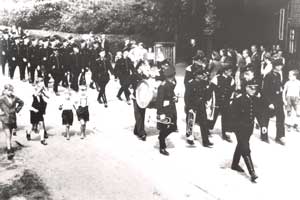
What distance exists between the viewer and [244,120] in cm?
948

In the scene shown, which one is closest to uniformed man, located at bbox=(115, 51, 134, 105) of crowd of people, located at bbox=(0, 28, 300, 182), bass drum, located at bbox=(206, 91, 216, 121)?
crowd of people, located at bbox=(0, 28, 300, 182)

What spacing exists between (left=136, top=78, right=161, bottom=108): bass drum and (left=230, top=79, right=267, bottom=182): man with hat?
2.03 m

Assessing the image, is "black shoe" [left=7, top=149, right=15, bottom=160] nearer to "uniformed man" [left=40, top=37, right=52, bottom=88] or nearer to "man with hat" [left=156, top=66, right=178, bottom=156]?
"man with hat" [left=156, top=66, right=178, bottom=156]

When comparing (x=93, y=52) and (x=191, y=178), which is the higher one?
(x=93, y=52)

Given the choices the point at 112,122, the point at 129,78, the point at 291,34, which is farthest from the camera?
the point at 291,34

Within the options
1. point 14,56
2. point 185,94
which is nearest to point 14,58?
point 14,56

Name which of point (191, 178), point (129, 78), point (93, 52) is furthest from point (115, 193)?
point (93, 52)

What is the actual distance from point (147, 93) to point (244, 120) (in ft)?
8.16

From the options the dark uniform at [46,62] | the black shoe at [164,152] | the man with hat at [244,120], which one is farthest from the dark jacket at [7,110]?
the dark uniform at [46,62]

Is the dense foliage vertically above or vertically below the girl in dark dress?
above

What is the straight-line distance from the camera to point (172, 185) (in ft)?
29.2

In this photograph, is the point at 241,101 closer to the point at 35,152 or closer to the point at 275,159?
the point at 275,159

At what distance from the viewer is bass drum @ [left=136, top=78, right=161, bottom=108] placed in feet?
35.8

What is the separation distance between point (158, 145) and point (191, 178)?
84.4 inches
